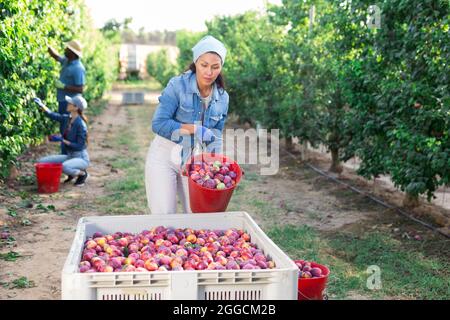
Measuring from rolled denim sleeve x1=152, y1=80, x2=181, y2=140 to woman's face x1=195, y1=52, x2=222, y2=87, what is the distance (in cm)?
24

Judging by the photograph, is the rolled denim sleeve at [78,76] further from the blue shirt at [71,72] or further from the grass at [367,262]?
the grass at [367,262]

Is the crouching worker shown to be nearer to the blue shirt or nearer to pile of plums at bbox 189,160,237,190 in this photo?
the blue shirt

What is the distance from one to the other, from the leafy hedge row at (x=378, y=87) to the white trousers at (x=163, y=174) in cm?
237

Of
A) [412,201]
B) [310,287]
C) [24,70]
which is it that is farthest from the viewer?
[412,201]

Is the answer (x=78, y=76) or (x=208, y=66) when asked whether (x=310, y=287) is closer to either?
(x=208, y=66)

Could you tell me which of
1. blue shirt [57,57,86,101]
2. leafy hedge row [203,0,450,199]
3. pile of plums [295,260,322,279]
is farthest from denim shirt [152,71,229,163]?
blue shirt [57,57,86,101]

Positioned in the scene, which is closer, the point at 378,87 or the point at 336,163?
the point at 378,87

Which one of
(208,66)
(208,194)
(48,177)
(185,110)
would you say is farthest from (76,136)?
(208,194)

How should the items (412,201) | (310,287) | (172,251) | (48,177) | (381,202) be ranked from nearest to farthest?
1. (172,251)
2. (310,287)
3. (412,201)
4. (381,202)
5. (48,177)

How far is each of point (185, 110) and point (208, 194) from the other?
65 centimetres

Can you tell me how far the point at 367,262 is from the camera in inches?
219

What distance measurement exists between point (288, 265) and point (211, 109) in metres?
1.67

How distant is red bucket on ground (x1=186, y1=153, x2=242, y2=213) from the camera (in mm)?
3984

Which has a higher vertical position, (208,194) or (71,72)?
(71,72)
